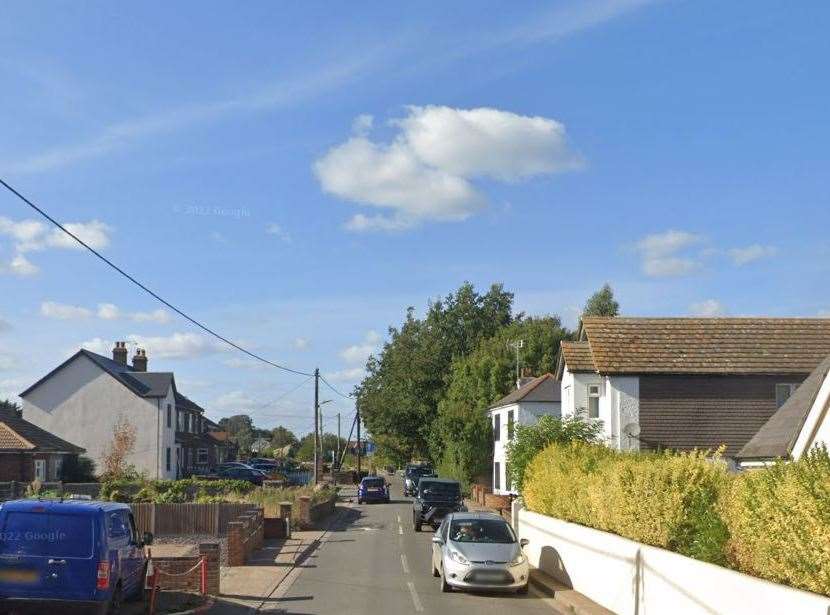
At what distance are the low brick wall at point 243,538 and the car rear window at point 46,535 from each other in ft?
31.1

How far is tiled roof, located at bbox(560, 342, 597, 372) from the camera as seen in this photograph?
1457 inches

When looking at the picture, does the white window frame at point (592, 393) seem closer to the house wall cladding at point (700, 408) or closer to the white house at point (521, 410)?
the house wall cladding at point (700, 408)

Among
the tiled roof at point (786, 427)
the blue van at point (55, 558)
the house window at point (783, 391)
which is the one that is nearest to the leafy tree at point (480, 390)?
the house window at point (783, 391)

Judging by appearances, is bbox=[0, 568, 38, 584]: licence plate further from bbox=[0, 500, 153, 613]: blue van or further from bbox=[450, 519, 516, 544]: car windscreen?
bbox=[450, 519, 516, 544]: car windscreen

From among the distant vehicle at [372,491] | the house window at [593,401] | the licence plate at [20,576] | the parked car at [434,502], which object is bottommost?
the distant vehicle at [372,491]

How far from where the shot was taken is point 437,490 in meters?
39.3

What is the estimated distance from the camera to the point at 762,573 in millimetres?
10289

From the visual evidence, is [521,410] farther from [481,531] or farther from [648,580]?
[648,580]

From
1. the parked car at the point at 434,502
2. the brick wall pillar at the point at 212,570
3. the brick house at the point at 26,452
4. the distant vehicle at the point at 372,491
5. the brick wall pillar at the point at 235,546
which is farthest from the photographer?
the distant vehicle at the point at 372,491

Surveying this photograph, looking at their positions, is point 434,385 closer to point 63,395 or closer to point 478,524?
A: point 63,395

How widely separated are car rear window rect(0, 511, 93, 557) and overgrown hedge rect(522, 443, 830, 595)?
818 centimetres

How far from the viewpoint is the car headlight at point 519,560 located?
18.4 m

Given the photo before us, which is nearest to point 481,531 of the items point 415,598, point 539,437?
point 415,598

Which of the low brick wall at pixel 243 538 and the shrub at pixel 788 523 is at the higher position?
the shrub at pixel 788 523
